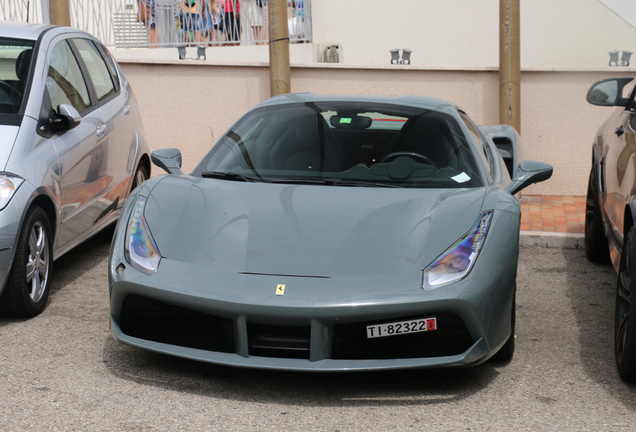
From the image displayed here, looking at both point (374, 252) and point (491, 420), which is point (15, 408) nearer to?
point (374, 252)

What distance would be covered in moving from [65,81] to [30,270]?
1.56 meters

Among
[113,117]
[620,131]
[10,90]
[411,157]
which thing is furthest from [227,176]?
[620,131]

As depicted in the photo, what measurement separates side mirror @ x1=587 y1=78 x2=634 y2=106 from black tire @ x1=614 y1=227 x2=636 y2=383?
139cm

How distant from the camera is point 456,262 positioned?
3434 mm

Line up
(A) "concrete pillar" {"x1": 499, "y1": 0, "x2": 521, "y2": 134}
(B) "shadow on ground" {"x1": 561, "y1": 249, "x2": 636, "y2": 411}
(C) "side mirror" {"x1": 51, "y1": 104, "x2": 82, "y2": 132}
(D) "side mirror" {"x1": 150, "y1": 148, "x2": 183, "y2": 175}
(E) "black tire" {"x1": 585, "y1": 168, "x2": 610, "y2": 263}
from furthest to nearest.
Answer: (A) "concrete pillar" {"x1": 499, "y1": 0, "x2": 521, "y2": 134} < (E) "black tire" {"x1": 585, "y1": 168, "x2": 610, "y2": 263} < (C) "side mirror" {"x1": 51, "y1": 104, "x2": 82, "y2": 132} < (D) "side mirror" {"x1": 150, "y1": 148, "x2": 183, "y2": 175} < (B) "shadow on ground" {"x1": 561, "y1": 249, "x2": 636, "y2": 411}

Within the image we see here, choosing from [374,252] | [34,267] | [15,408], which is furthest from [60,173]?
[374,252]

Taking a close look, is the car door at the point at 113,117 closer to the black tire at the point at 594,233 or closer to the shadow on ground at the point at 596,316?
the shadow on ground at the point at 596,316

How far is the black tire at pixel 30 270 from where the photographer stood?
14.2ft

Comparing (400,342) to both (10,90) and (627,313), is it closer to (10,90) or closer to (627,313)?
(627,313)

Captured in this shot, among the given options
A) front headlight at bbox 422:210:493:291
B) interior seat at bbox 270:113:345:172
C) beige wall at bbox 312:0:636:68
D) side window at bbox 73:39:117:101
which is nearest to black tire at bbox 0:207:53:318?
interior seat at bbox 270:113:345:172

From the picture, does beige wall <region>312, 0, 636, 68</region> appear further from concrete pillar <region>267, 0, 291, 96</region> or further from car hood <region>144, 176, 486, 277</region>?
car hood <region>144, 176, 486, 277</region>

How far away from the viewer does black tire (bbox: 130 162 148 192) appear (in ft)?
21.2

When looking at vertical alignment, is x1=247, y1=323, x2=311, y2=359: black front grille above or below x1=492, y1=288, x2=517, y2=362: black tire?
above

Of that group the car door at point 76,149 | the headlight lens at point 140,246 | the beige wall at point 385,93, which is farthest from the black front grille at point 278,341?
the beige wall at point 385,93
